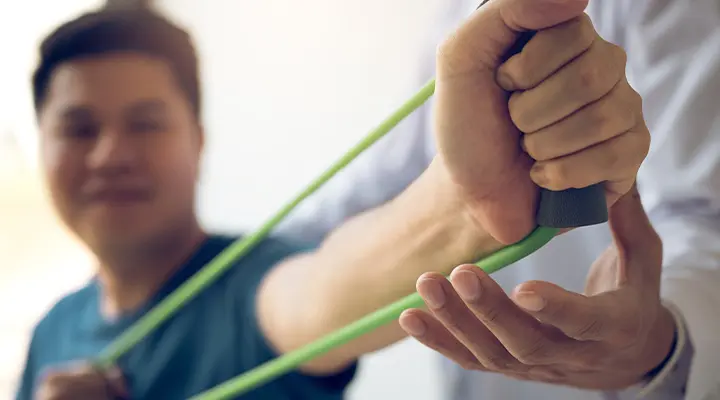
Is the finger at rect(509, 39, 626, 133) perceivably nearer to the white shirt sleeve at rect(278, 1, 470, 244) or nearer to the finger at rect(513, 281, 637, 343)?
the finger at rect(513, 281, 637, 343)

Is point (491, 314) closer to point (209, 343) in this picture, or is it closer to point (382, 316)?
point (382, 316)

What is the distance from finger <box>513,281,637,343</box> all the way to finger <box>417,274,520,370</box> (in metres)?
0.03

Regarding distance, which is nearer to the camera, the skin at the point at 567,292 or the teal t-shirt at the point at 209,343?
the skin at the point at 567,292

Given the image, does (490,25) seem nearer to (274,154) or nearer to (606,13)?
(606,13)

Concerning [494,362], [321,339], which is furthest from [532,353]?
[321,339]

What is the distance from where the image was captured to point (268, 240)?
1.71ft

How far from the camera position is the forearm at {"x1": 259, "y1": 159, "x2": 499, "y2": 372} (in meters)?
0.31

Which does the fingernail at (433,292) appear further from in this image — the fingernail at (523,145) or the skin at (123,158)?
the skin at (123,158)

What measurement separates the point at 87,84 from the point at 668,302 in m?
0.49

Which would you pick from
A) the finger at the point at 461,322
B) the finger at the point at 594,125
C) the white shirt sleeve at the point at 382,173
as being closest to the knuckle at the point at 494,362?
the finger at the point at 461,322

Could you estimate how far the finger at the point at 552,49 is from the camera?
0.64 feet

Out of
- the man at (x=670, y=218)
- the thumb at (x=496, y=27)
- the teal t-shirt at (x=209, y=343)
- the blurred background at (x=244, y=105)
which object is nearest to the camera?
the thumb at (x=496, y=27)

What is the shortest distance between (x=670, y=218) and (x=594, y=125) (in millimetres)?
209

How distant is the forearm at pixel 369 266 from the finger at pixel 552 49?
95 millimetres
